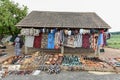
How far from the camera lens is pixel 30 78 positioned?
1222 cm

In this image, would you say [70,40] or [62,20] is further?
[62,20]

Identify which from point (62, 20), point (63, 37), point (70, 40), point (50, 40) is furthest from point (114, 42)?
point (50, 40)

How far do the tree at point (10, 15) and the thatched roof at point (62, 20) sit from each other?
6.87 feet

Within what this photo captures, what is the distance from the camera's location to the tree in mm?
21297

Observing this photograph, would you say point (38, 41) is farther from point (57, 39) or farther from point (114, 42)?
point (114, 42)

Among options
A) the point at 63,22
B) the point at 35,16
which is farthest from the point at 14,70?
the point at 35,16

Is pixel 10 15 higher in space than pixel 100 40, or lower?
higher

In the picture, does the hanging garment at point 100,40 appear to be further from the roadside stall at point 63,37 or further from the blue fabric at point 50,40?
the blue fabric at point 50,40

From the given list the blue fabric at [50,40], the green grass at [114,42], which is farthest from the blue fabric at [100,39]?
the green grass at [114,42]

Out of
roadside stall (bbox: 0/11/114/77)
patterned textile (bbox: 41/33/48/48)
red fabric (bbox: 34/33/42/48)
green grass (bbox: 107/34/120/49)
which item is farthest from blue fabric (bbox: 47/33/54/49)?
green grass (bbox: 107/34/120/49)

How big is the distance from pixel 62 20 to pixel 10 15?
204 inches

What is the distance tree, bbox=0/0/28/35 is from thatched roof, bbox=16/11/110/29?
2.09m

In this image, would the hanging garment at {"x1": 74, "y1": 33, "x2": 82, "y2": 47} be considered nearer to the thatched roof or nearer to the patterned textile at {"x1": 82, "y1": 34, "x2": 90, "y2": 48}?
the patterned textile at {"x1": 82, "y1": 34, "x2": 90, "y2": 48}

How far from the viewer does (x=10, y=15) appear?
864 inches
